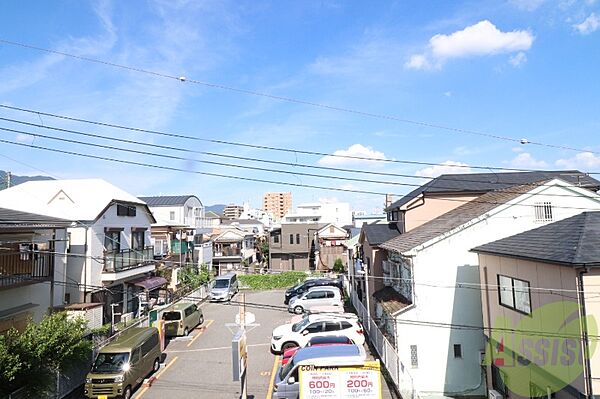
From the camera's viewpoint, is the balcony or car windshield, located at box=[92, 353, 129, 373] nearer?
car windshield, located at box=[92, 353, 129, 373]

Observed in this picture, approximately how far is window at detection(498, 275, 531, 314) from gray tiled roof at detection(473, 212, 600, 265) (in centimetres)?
90

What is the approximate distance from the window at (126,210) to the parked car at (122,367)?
10152 millimetres

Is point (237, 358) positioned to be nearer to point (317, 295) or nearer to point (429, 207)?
point (317, 295)

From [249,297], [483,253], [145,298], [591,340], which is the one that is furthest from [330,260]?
[591,340]

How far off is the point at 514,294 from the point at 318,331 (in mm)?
8229

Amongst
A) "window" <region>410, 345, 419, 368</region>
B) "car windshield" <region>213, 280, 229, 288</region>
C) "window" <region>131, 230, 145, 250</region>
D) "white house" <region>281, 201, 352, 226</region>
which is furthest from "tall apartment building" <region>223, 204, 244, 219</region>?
"window" <region>410, 345, 419, 368</region>

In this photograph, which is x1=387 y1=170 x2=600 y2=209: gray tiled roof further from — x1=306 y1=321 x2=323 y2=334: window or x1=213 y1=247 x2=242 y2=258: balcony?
x1=213 y1=247 x2=242 y2=258: balcony

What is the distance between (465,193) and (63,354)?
2029 centimetres

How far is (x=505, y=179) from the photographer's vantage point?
24828mm

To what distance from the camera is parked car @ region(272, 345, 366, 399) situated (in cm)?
1233

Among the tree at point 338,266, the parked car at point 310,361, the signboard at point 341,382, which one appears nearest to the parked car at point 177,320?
the parked car at point 310,361

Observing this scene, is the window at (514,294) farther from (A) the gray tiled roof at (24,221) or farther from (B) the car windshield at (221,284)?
(B) the car windshield at (221,284)

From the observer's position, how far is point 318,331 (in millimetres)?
17359

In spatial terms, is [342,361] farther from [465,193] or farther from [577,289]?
[465,193]
